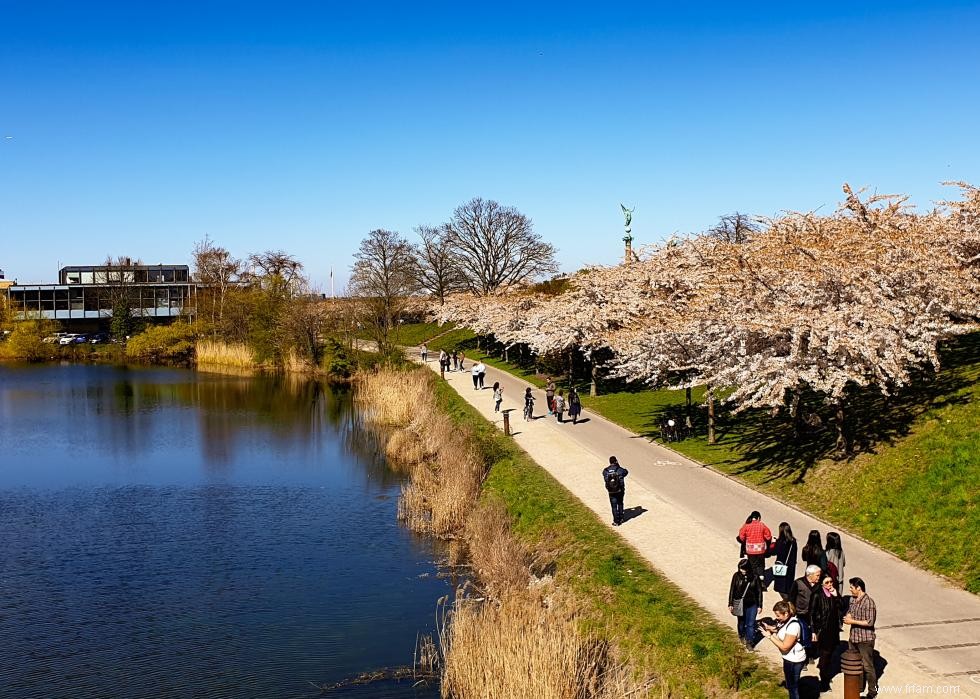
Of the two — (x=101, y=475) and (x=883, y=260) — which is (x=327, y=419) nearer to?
(x=101, y=475)

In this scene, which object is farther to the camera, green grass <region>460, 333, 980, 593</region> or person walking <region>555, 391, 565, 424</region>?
person walking <region>555, 391, 565, 424</region>

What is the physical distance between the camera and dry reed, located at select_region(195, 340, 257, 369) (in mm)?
66062

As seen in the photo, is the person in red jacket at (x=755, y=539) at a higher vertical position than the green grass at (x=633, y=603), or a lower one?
higher

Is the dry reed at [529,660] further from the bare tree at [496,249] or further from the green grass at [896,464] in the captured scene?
the bare tree at [496,249]

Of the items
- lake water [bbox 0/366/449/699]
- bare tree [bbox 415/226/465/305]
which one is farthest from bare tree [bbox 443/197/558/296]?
lake water [bbox 0/366/449/699]

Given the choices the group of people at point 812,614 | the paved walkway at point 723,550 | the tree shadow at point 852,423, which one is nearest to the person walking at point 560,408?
the paved walkway at point 723,550

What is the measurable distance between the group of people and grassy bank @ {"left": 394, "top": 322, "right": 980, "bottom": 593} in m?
3.00

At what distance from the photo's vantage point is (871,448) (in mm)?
19438

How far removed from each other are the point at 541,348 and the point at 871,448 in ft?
71.7

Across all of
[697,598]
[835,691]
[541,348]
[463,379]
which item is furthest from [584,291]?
[835,691]

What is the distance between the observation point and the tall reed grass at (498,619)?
11.8 metres

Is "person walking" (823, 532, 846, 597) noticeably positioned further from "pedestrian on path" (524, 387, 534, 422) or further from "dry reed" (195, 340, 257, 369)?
"dry reed" (195, 340, 257, 369)

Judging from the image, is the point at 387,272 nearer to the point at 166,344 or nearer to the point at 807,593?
the point at 166,344

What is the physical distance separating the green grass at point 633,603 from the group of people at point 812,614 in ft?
2.01
